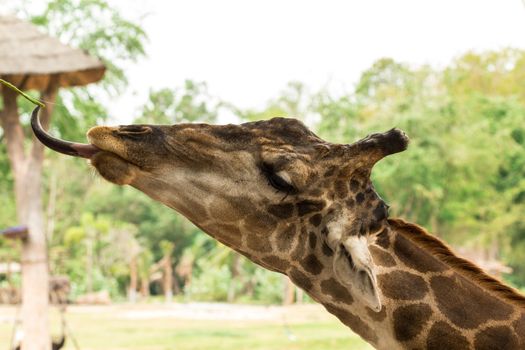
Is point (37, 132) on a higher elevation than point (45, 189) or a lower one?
lower

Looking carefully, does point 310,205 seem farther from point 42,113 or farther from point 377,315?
point 42,113

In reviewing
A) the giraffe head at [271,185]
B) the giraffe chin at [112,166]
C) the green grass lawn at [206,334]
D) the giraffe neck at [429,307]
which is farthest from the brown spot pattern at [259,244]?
the green grass lawn at [206,334]

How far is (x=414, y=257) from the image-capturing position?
2242mm

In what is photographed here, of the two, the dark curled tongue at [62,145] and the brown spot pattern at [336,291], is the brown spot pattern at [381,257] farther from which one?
the dark curled tongue at [62,145]

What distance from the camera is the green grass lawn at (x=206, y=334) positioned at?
1498 cm

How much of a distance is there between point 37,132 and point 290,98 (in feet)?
107

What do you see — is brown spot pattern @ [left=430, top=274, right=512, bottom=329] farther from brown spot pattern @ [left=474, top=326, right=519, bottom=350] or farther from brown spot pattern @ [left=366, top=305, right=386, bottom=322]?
brown spot pattern @ [left=366, top=305, right=386, bottom=322]

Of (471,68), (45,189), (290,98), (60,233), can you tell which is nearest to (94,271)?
(60,233)

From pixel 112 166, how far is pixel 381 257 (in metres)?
0.90

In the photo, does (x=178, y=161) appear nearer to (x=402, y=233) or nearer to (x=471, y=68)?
(x=402, y=233)

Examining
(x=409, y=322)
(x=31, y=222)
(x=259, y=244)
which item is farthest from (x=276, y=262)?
(x=31, y=222)

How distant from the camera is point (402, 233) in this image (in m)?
2.28

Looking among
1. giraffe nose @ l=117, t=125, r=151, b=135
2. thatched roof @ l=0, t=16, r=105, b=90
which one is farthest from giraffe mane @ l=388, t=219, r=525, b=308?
thatched roof @ l=0, t=16, r=105, b=90

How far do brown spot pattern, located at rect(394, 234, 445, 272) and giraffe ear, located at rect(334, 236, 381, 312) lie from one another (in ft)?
0.81
